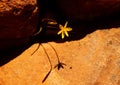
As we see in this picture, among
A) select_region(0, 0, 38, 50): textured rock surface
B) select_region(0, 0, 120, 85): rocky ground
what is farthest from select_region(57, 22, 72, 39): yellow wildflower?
select_region(0, 0, 38, 50): textured rock surface

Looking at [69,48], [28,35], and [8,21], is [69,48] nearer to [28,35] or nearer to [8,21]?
[28,35]

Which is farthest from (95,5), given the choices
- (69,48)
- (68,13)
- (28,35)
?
(28,35)

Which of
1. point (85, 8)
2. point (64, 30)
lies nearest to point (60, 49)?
point (64, 30)

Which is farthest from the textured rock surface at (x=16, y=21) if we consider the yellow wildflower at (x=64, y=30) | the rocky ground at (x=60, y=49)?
the yellow wildflower at (x=64, y=30)

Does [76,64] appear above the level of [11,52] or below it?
below

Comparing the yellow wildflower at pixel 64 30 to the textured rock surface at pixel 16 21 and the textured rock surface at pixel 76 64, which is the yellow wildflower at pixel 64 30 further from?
the textured rock surface at pixel 16 21

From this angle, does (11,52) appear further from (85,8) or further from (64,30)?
(85,8)
